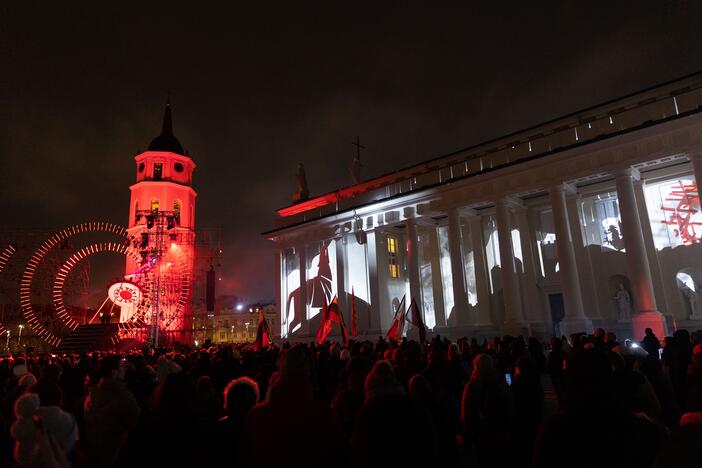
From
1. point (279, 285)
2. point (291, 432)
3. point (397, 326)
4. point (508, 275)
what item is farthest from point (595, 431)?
point (279, 285)

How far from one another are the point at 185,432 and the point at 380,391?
1.57 meters

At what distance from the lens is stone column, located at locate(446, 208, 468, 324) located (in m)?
27.8

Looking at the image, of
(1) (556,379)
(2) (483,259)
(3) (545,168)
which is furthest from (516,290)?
(1) (556,379)

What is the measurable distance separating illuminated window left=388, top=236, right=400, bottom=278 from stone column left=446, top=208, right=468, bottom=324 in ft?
26.9

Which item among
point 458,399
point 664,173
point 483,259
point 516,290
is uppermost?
point 664,173

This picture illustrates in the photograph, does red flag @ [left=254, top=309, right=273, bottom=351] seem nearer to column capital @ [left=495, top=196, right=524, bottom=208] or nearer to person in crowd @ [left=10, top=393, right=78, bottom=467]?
column capital @ [left=495, top=196, right=524, bottom=208]

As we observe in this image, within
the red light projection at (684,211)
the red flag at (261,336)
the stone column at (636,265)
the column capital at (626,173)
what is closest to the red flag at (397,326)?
the red flag at (261,336)

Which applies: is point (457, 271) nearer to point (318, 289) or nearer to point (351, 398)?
point (318, 289)

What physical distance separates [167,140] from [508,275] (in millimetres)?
50918

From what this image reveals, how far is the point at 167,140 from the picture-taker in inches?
2431

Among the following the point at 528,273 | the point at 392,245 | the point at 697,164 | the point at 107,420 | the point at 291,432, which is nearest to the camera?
the point at 291,432

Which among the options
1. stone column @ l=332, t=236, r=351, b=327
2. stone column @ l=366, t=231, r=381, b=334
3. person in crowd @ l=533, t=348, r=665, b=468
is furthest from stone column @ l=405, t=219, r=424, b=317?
person in crowd @ l=533, t=348, r=665, b=468

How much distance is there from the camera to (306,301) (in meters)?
37.4

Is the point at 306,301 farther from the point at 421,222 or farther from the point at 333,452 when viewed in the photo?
the point at 333,452
